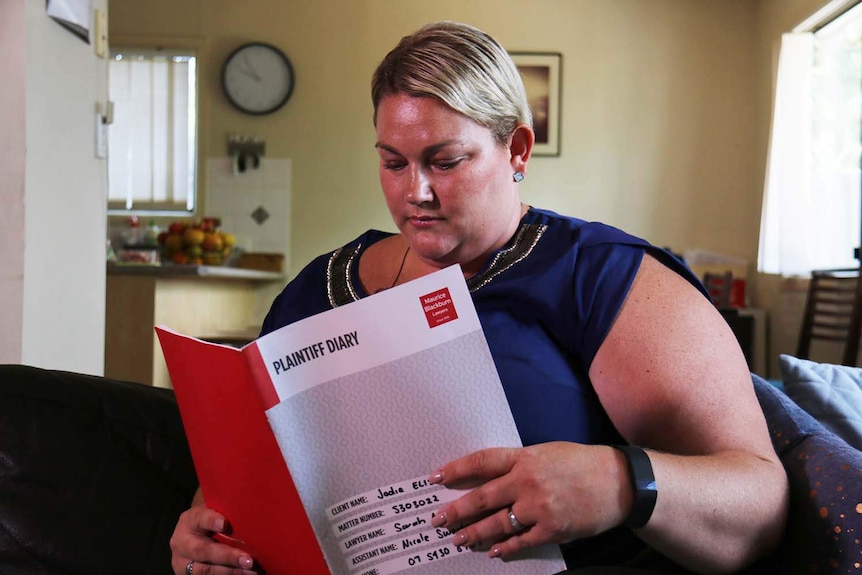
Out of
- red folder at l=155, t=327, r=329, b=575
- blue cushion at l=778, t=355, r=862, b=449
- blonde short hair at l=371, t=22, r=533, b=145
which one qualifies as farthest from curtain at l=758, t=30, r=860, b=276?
red folder at l=155, t=327, r=329, b=575

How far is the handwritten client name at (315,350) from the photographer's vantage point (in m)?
0.82

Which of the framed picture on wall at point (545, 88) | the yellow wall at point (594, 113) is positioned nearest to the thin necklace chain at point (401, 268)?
the yellow wall at point (594, 113)

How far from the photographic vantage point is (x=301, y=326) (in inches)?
32.2

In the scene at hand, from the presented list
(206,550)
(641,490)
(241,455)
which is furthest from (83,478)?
(641,490)

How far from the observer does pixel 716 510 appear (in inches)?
33.3

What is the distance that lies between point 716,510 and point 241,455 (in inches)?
18.1

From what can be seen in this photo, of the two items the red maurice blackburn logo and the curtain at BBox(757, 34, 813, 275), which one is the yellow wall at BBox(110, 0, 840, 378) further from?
the red maurice blackburn logo

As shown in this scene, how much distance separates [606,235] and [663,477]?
35 centimetres

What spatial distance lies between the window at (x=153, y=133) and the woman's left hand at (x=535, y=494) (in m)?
A: 5.16

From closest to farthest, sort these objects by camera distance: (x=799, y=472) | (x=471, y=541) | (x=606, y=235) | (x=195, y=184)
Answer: (x=471, y=541) → (x=799, y=472) → (x=606, y=235) → (x=195, y=184)

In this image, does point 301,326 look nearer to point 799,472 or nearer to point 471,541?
point 471,541

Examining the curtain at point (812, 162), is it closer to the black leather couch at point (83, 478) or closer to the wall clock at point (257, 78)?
the wall clock at point (257, 78)

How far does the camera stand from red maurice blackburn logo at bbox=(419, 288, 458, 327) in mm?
817

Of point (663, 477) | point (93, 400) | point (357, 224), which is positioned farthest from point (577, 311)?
point (357, 224)
